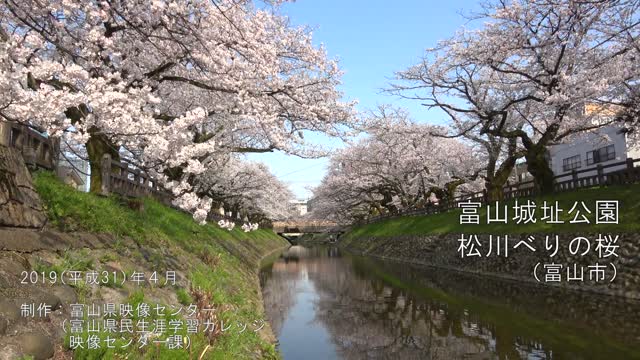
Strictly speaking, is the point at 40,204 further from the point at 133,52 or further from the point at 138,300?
the point at 133,52

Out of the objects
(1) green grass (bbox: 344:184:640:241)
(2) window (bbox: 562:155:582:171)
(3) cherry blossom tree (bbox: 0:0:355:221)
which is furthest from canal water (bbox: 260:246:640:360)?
(2) window (bbox: 562:155:582:171)

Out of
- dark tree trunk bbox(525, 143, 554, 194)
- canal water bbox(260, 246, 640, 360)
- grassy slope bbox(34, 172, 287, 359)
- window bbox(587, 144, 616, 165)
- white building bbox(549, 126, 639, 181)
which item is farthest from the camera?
window bbox(587, 144, 616, 165)

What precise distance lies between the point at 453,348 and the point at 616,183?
48.6 ft

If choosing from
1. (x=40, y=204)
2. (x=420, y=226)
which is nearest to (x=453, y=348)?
(x=40, y=204)

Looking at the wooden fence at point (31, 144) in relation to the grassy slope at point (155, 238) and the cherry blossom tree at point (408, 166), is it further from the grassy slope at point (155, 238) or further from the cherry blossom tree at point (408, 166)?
the cherry blossom tree at point (408, 166)

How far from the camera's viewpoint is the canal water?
10320 mm

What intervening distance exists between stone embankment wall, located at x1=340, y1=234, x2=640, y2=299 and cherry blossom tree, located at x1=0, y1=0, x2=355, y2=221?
9.89 metres

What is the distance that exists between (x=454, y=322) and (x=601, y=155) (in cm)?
3348

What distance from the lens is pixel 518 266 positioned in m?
20.4

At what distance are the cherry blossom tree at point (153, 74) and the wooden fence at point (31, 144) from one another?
384mm

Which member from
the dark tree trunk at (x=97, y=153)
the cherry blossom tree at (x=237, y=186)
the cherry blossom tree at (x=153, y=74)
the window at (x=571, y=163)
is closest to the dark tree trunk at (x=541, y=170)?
the cherry blossom tree at (x=153, y=74)

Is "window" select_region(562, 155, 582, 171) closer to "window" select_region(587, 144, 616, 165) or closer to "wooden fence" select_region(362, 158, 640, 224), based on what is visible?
"window" select_region(587, 144, 616, 165)

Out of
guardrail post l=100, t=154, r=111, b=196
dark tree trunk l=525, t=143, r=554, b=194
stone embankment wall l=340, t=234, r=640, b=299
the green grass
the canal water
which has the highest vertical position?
dark tree trunk l=525, t=143, r=554, b=194

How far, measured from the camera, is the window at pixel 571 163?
42781mm
